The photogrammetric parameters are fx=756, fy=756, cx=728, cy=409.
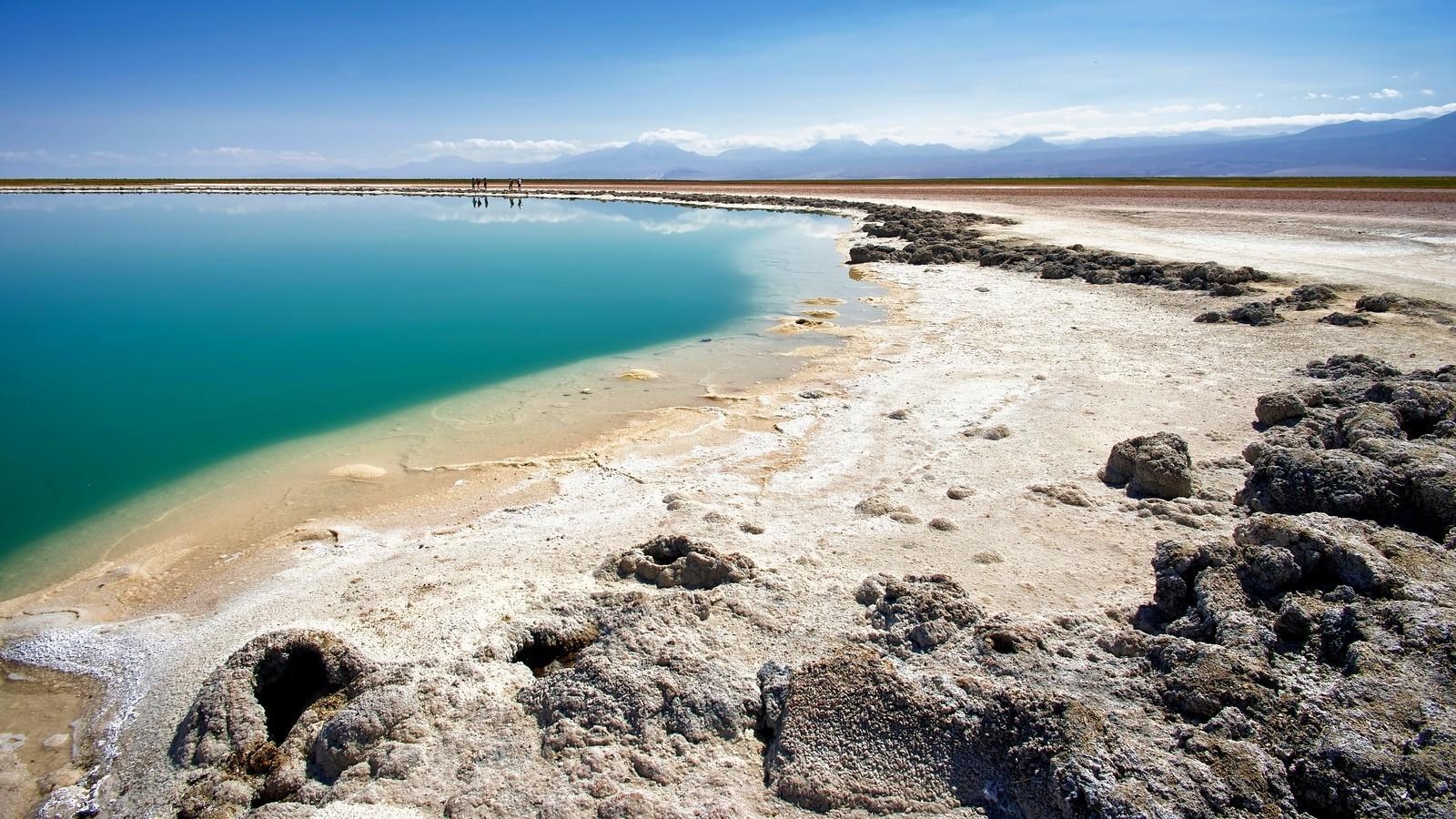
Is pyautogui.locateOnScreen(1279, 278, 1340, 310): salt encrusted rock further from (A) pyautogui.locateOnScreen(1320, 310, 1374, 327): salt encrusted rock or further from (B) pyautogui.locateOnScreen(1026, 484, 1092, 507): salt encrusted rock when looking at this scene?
(B) pyautogui.locateOnScreen(1026, 484, 1092, 507): salt encrusted rock

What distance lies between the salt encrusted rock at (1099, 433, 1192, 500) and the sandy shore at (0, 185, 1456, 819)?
0.19 m

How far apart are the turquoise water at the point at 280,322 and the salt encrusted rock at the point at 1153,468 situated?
321 inches

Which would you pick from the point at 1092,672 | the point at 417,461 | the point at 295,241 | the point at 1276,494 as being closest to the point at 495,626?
the point at 1092,672

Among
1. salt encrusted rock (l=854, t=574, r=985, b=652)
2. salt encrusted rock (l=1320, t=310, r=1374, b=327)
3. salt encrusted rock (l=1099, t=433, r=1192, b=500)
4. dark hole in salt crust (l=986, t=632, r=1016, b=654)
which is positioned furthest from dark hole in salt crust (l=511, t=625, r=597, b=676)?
salt encrusted rock (l=1320, t=310, r=1374, b=327)

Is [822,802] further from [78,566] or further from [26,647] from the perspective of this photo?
[78,566]

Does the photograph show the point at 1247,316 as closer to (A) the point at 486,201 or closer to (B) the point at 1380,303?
(B) the point at 1380,303

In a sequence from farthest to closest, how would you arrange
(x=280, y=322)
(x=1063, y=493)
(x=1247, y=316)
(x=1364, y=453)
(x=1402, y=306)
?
(x=280, y=322) → (x=1402, y=306) → (x=1247, y=316) → (x=1063, y=493) → (x=1364, y=453)

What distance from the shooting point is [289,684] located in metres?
4.02

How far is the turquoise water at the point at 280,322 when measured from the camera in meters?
8.66

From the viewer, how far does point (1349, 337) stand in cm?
1057

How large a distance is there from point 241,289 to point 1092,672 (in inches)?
881

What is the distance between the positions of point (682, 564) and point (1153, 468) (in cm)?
366

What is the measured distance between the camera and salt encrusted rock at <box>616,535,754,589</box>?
4.63 m

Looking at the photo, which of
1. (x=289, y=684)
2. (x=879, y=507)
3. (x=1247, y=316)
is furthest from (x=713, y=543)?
A: (x=1247, y=316)
